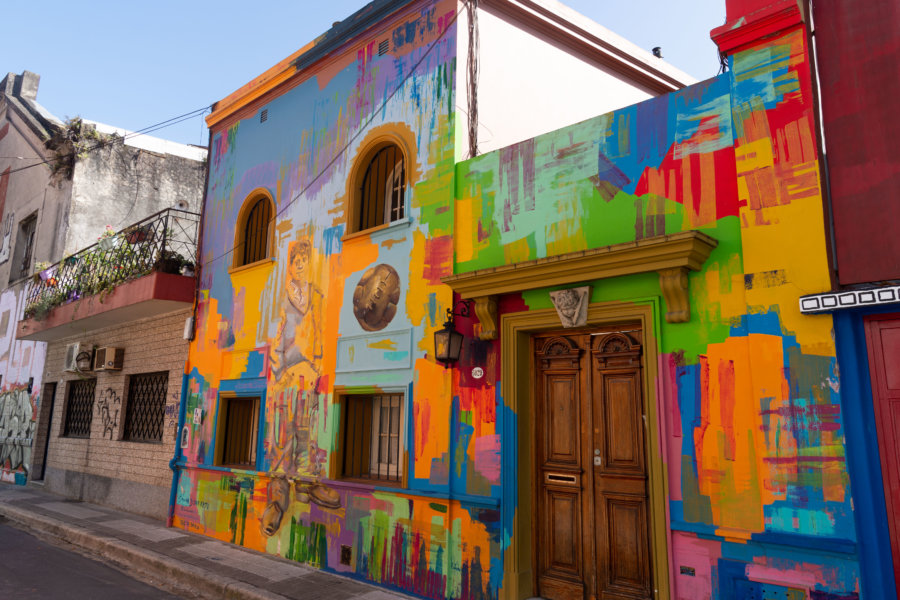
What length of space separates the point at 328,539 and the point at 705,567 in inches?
172

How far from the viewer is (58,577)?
719cm

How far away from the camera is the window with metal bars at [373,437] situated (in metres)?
7.10

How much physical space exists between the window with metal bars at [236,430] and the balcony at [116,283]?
2.08 metres

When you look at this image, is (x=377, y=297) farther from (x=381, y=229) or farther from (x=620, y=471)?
(x=620, y=471)

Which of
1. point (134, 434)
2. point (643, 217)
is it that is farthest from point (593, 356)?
point (134, 434)

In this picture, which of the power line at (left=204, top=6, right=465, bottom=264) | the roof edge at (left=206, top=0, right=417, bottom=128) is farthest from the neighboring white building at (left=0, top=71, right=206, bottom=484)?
the power line at (left=204, top=6, right=465, bottom=264)

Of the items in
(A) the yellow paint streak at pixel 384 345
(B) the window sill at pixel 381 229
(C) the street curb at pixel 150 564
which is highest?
(B) the window sill at pixel 381 229

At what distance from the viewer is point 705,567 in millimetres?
4449

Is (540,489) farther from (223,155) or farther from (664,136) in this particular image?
(223,155)

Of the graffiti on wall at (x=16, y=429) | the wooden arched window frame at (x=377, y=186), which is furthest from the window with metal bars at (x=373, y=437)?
the graffiti on wall at (x=16, y=429)

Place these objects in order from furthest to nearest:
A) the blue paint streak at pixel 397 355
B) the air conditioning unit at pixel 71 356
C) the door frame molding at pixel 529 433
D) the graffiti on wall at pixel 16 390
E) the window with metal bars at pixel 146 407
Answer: the graffiti on wall at pixel 16 390, the air conditioning unit at pixel 71 356, the window with metal bars at pixel 146 407, the blue paint streak at pixel 397 355, the door frame molding at pixel 529 433

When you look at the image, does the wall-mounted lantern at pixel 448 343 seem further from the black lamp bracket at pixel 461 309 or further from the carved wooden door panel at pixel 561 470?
the carved wooden door panel at pixel 561 470

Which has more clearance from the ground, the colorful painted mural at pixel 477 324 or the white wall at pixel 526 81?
the white wall at pixel 526 81

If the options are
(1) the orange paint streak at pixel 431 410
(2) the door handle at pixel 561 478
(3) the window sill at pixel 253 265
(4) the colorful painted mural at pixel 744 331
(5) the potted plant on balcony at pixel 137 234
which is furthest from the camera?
(5) the potted plant on balcony at pixel 137 234
